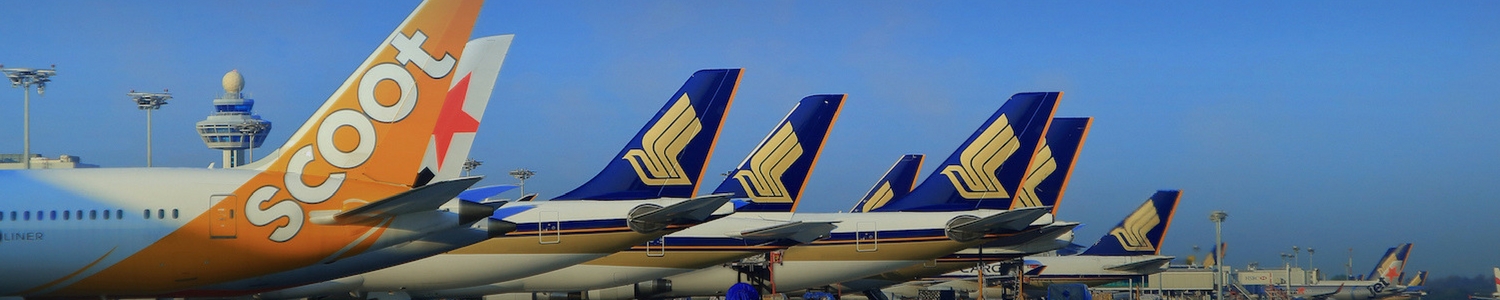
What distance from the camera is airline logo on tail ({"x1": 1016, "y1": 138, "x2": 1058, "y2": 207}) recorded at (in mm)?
36250

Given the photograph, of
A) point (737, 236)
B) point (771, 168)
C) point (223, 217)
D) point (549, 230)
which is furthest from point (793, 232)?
point (223, 217)

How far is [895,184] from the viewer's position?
42.7 metres

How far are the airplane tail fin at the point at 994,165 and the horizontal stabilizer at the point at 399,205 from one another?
19.1 meters

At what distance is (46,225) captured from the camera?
16625mm

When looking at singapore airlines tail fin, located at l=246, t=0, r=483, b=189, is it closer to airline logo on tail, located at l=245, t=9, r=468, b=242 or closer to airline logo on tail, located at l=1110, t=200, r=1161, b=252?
airline logo on tail, located at l=245, t=9, r=468, b=242

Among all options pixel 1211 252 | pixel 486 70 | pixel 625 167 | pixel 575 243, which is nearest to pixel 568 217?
pixel 575 243

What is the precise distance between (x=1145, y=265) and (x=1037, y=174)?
19.5 meters

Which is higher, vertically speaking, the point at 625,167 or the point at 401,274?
the point at 625,167

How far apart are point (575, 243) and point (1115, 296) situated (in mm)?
51682

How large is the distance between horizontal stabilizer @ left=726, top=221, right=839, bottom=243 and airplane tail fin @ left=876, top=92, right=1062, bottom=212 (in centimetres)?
473

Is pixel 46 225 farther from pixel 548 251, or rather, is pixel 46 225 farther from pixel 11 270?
pixel 548 251

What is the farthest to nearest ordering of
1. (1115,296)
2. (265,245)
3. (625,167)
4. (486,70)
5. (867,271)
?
(1115,296) → (867,271) → (625,167) → (486,70) → (265,245)

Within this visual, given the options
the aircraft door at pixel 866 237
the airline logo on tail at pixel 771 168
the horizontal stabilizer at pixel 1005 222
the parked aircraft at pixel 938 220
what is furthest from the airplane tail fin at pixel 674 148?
the horizontal stabilizer at pixel 1005 222

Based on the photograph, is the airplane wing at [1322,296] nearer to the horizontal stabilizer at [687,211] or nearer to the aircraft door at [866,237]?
the aircraft door at [866,237]
